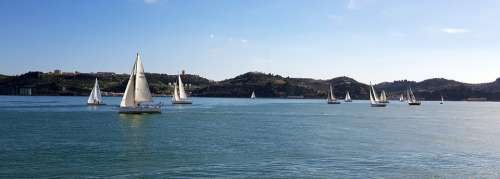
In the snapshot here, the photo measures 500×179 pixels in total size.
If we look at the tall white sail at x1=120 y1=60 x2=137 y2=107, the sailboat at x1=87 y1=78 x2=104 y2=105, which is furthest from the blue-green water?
the sailboat at x1=87 y1=78 x2=104 y2=105

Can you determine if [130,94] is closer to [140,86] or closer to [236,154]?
[140,86]

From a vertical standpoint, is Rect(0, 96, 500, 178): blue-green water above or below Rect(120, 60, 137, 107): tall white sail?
below

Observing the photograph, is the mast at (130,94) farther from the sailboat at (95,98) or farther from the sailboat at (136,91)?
the sailboat at (95,98)

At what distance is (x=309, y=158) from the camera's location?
4409cm

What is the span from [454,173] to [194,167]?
56.1 feet

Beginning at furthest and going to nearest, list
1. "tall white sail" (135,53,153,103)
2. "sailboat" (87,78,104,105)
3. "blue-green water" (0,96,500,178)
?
1. "sailboat" (87,78,104,105)
2. "tall white sail" (135,53,153,103)
3. "blue-green water" (0,96,500,178)

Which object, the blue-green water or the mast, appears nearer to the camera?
the blue-green water

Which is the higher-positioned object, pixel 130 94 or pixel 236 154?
pixel 130 94

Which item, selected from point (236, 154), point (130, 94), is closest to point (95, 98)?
point (130, 94)

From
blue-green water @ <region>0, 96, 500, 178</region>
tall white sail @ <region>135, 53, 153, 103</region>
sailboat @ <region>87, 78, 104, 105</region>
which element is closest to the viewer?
blue-green water @ <region>0, 96, 500, 178</region>

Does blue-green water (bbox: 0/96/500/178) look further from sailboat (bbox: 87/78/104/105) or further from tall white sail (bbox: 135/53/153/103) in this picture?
sailboat (bbox: 87/78/104/105)

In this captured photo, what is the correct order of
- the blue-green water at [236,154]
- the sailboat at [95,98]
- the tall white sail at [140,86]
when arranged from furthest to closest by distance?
the sailboat at [95,98] < the tall white sail at [140,86] < the blue-green water at [236,154]

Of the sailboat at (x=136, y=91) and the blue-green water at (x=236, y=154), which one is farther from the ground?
the sailboat at (x=136, y=91)

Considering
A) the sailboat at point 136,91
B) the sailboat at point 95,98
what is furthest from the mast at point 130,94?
the sailboat at point 95,98
